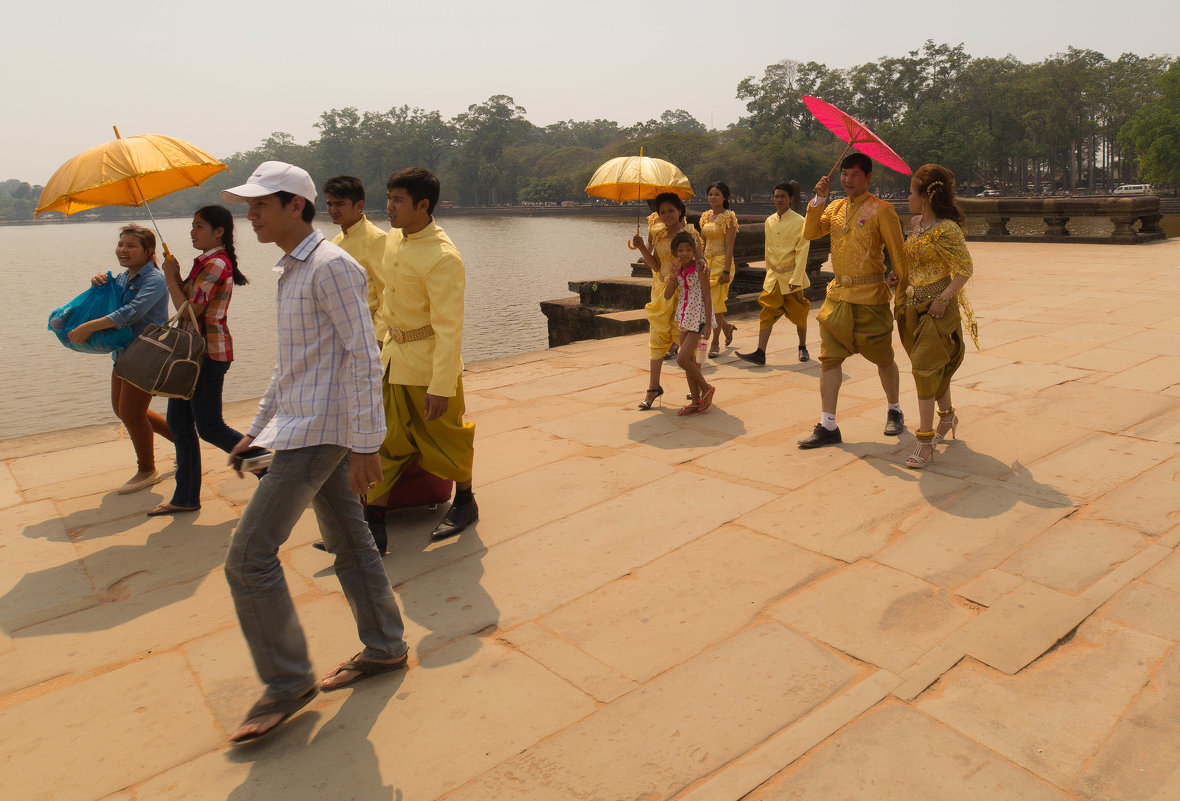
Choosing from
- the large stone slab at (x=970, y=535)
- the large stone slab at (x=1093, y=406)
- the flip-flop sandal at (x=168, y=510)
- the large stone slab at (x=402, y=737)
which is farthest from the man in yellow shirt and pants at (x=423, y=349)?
the large stone slab at (x=1093, y=406)

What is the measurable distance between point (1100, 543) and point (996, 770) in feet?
5.28

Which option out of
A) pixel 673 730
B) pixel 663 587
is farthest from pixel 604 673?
pixel 663 587

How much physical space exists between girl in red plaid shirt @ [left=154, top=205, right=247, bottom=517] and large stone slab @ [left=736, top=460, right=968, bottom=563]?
252cm

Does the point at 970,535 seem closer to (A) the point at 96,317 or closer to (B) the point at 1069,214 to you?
(A) the point at 96,317

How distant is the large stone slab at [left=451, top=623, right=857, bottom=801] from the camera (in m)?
2.18

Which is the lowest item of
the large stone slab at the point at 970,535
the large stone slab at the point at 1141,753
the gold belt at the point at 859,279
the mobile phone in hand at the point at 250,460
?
the large stone slab at the point at 1141,753

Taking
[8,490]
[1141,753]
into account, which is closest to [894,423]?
[1141,753]

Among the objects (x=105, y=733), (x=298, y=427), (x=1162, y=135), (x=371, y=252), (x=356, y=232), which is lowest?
(x=105, y=733)

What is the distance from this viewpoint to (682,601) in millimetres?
3088

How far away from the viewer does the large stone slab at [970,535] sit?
3.23 meters

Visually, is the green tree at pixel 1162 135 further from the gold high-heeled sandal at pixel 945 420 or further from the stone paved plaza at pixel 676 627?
the gold high-heeled sandal at pixel 945 420

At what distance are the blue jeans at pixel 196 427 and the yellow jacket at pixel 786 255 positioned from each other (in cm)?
427

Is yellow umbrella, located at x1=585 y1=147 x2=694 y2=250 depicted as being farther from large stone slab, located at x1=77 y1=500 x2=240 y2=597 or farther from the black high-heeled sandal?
large stone slab, located at x1=77 y1=500 x2=240 y2=597

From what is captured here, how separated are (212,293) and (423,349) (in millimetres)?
1220
